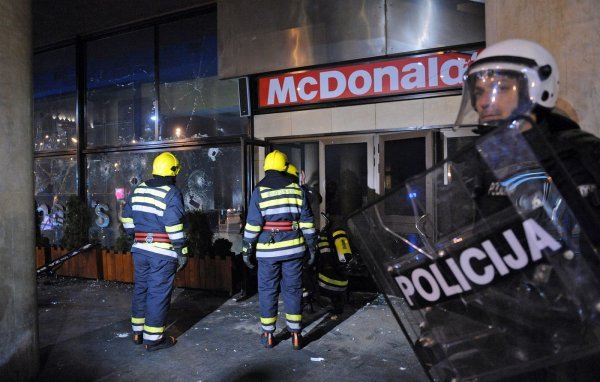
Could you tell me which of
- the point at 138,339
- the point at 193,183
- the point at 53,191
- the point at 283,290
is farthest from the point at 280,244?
the point at 53,191

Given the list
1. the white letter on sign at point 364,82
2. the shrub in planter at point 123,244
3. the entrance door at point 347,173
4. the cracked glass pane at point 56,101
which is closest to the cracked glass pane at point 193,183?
the shrub in planter at point 123,244

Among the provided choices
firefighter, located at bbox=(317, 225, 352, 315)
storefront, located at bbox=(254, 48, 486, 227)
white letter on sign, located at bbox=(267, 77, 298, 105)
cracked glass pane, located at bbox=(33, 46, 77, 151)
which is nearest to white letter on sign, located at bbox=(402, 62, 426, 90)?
storefront, located at bbox=(254, 48, 486, 227)

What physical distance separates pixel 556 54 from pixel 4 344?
4291 millimetres

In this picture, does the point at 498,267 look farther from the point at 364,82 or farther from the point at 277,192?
the point at 364,82

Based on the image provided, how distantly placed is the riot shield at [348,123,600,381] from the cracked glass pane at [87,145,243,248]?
20.1 feet

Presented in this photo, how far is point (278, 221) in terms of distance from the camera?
4441 millimetres

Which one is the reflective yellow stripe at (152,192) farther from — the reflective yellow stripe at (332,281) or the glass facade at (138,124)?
the glass facade at (138,124)

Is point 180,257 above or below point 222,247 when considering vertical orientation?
above

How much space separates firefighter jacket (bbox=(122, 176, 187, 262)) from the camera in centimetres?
425

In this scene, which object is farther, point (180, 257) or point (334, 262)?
point (334, 262)

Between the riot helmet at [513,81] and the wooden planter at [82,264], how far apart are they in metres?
7.45

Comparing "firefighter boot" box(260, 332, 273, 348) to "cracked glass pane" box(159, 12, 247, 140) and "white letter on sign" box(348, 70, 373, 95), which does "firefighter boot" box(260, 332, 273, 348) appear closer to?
"white letter on sign" box(348, 70, 373, 95)

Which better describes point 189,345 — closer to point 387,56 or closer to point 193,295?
point 193,295

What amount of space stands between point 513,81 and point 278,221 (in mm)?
3088
